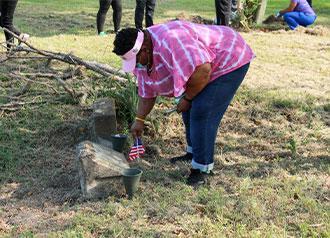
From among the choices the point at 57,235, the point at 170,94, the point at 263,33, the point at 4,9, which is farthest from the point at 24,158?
the point at 263,33

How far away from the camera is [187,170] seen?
3.24 meters

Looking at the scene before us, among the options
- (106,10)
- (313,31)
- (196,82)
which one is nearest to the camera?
(196,82)

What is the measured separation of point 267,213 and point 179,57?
4.01ft

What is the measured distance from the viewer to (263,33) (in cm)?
877

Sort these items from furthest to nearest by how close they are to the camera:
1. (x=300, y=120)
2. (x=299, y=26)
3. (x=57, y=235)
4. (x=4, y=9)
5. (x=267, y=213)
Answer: (x=299, y=26), (x=4, y=9), (x=300, y=120), (x=267, y=213), (x=57, y=235)

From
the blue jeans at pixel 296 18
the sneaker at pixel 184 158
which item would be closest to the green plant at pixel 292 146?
the sneaker at pixel 184 158

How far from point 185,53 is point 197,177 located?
3.67ft

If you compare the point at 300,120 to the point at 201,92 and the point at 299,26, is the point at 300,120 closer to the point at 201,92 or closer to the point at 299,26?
the point at 201,92

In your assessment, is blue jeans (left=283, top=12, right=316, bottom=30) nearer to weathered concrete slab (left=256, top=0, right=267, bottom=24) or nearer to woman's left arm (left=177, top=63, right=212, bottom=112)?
weathered concrete slab (left=256, top=0, right=267, bottom=24)

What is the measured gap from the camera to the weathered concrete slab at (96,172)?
277 centimetres

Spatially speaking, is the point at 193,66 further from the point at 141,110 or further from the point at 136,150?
the point at 136,150

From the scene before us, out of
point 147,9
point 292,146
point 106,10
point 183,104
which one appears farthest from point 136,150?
point 147,9

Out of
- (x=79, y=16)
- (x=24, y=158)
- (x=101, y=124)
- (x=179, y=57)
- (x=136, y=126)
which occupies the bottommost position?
(x=79, y=16)

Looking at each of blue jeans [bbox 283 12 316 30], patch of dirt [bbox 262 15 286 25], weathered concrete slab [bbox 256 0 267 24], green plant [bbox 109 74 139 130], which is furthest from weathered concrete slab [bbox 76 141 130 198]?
patch of dirt [bbox 262 15 286 25]
